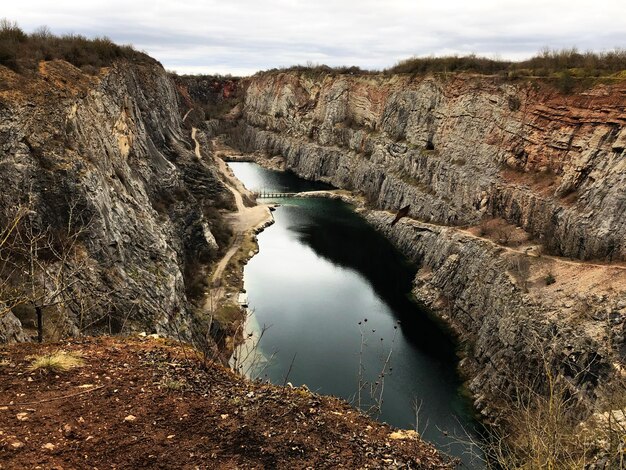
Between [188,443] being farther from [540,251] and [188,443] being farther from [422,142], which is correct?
[422,142]

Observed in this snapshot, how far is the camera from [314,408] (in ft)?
29.7

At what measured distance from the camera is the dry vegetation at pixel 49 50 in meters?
27.2

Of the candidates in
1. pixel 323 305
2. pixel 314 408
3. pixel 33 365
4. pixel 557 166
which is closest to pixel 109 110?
pixel 323 305

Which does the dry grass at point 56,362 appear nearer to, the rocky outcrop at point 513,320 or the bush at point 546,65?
the rocky outcrop at point 513,320

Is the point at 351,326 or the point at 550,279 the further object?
the point at 351,326

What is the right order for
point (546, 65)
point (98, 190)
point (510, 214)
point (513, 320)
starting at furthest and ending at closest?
point (546, 65) < point (510, 214) < point (513, 320) < point (98, 190)

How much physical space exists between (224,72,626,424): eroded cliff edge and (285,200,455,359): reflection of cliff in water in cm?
154

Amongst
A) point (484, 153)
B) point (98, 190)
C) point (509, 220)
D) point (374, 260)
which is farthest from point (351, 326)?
point (484, 153)

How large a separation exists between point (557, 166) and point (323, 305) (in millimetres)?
22074

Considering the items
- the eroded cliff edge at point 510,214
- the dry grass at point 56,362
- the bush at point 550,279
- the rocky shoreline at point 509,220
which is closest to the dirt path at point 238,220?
the eroded cliff edge at point 510,214

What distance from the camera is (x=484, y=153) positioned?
1865 inches

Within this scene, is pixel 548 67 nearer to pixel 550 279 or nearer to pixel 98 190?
pixel 550 279

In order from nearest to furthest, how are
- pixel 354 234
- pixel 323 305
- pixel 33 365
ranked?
1. pixel 33 365
2. pixel 323 305
3. pixel 354 234

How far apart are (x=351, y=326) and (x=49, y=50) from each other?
1104 inches
